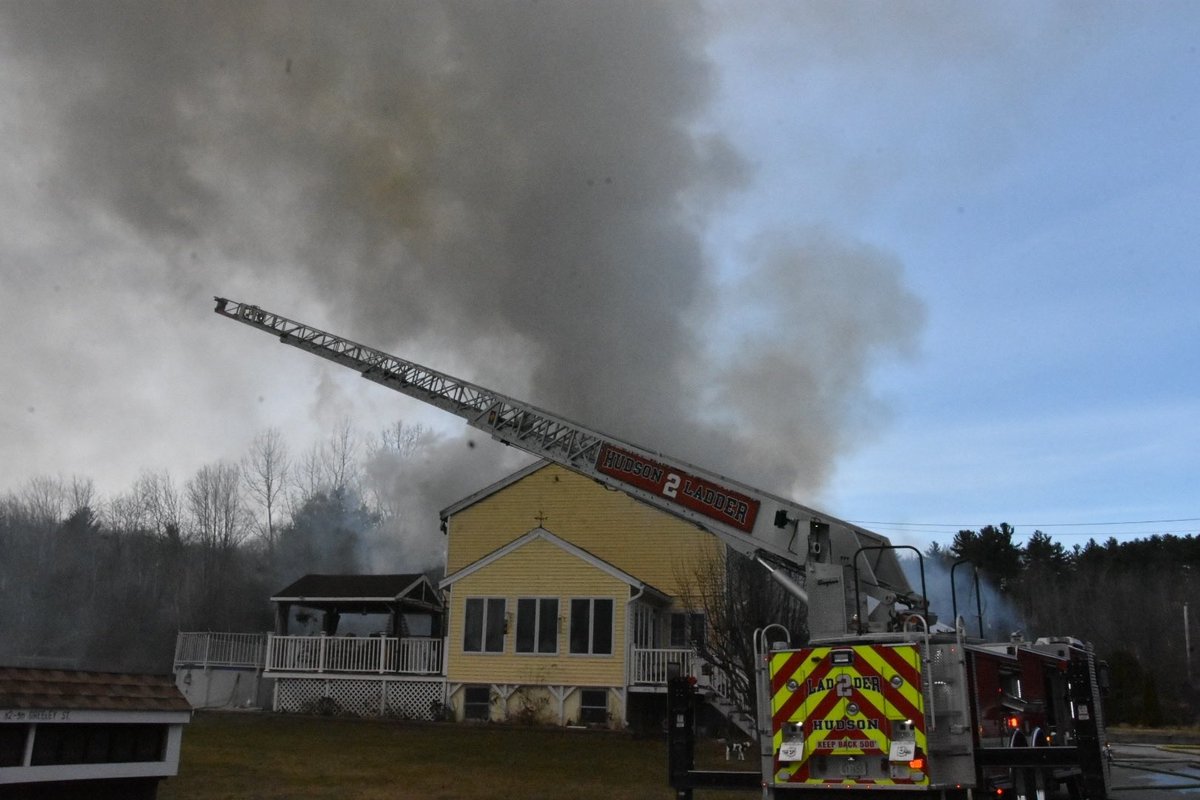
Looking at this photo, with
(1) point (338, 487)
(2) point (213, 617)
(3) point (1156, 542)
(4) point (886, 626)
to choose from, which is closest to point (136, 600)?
(2) point (213, 617)

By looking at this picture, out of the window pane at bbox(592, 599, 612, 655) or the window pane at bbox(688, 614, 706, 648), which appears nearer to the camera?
the window pane at bbox(688, 614, 706, 648)

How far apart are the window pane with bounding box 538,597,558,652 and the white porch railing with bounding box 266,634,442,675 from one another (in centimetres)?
315

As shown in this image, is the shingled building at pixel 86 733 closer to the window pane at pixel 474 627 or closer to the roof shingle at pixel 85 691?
the roof shingle at pixel 85 691

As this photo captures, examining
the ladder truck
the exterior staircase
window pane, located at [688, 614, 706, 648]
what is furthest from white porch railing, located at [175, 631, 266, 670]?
the ladder truck

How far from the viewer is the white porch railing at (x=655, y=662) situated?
25.0 metres

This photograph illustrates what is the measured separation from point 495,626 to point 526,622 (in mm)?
949

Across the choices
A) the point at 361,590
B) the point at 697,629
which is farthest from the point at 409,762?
the point at 361,590

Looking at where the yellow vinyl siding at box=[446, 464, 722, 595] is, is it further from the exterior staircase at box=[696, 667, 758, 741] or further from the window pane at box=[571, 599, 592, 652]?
the exterior staircase at box=[696, 667, 758, 741]

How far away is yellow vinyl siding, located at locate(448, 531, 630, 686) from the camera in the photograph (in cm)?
2556

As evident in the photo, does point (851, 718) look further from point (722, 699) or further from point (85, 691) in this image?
point (722, 699)

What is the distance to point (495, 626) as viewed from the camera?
26844mm

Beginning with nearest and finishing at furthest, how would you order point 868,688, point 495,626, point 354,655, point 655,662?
point 868,688
point 655,662
point 495,626
point 354,655

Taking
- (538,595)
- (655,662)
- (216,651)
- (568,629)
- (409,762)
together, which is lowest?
(409,762)

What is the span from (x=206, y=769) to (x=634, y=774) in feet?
22.5
